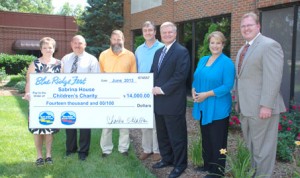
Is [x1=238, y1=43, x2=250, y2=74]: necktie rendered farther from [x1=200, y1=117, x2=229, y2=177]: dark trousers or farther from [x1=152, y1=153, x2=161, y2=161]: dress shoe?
[x1=152, y1=153, x2=161, y2=161]: dress shoe

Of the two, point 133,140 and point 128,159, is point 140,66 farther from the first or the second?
point 133,140

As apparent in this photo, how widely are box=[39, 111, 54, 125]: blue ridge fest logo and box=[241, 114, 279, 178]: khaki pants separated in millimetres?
2579

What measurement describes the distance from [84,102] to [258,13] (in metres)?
5.68

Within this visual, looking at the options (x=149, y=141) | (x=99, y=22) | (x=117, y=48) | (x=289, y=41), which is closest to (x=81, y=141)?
(x=149, y=141)

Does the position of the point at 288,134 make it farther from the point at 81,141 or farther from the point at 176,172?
the point at 81,141

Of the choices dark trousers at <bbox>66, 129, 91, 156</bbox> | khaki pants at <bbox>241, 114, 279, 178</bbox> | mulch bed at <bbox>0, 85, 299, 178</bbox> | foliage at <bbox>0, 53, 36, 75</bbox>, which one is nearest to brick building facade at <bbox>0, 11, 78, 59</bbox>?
foliage at <bbox>0, 53, 36, 75</bbox>

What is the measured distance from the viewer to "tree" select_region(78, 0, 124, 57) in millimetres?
17469

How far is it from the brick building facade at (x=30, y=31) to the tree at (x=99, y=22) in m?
15.4

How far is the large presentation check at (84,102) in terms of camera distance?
4.66 meters

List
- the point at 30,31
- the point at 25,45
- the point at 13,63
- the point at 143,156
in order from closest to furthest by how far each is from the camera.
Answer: the point at 143,156 < the point at 13,63 < the point at 25,45 < the point at 30,31

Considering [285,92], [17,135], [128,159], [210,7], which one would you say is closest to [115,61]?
[128,159]

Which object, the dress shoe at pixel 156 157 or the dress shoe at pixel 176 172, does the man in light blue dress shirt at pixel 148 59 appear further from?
the dress shoe at pixel 176 172

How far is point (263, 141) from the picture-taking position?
3744 mm

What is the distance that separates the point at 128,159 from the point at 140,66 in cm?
149
